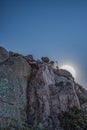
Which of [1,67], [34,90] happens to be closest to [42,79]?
[34,90]

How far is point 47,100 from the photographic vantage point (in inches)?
1265

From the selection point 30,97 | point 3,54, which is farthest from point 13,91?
point 3,54

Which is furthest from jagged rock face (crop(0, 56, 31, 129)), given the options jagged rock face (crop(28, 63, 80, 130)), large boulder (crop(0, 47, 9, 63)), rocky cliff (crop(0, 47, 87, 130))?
large boulder (crop(0, 47, 9, 63))

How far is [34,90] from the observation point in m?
33.1

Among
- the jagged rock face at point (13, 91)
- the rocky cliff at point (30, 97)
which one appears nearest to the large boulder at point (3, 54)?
the rocky cliff at point (30, 97)

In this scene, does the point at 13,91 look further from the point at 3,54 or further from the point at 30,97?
the point at 3,54

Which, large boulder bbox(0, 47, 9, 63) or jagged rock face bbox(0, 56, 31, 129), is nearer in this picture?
jagged rock face bbox(0, 56, 31, 129)

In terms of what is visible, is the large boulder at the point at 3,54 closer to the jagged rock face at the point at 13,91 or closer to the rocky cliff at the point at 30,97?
the rocky cliff at the point at 30,97

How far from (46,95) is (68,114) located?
4.83 metres

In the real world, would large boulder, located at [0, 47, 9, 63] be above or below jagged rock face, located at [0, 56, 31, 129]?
above

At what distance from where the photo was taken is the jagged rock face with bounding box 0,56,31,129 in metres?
27.7

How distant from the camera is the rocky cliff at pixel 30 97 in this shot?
92.4 feet

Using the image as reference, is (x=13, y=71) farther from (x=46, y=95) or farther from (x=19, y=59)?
(x=46, y=95)

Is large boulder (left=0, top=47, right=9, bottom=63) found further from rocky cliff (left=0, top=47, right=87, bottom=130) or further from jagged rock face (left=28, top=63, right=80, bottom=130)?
jagged rock face (left=28, top=63, right=80, bottom=130)
